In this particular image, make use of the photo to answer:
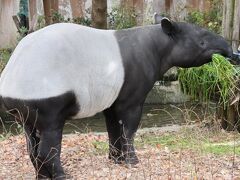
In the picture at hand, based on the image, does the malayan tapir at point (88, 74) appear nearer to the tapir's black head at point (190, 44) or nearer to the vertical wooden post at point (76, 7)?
the tapir's black head at point (190, 44)

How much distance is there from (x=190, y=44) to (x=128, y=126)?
1050 mm

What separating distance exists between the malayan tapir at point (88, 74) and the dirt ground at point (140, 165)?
0.25 m

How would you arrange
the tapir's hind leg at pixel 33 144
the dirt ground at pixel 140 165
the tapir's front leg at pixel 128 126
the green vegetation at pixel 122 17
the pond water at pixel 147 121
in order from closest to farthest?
the tapir's hind leg at pixel 33 144
the dirt ground at pixel 140 165
the tapir's front leg at pixel 128 126
the pond water at pixel 147 121
the green vegetation at pixel 122 17

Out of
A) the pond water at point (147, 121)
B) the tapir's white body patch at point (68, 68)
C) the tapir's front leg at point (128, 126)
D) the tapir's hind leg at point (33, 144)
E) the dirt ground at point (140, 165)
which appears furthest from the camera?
the pond water at point (147, 121)

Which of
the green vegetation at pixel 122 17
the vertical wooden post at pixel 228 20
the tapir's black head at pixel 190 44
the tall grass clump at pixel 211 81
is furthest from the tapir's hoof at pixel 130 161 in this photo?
the green vegetation at pixel 122 17

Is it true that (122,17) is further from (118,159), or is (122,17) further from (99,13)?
(118,159)

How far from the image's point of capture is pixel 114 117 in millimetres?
5695

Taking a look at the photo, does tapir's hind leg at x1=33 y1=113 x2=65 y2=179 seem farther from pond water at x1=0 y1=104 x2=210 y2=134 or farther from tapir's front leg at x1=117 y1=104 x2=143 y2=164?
pond water at x1=0 y1=104 x2=210 y2=134

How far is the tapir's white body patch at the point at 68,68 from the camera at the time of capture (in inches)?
184

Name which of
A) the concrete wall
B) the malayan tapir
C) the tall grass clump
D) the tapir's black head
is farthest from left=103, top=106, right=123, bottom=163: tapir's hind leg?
the concrete wall

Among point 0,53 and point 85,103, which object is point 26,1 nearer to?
point 0,53

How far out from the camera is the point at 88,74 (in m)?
4.98

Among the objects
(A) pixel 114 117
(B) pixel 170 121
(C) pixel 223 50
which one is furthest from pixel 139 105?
(B) pixel 170 121

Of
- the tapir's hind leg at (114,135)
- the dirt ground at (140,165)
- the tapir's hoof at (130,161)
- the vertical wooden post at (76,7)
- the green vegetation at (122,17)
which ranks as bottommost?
the dirt ground at (140,165)
